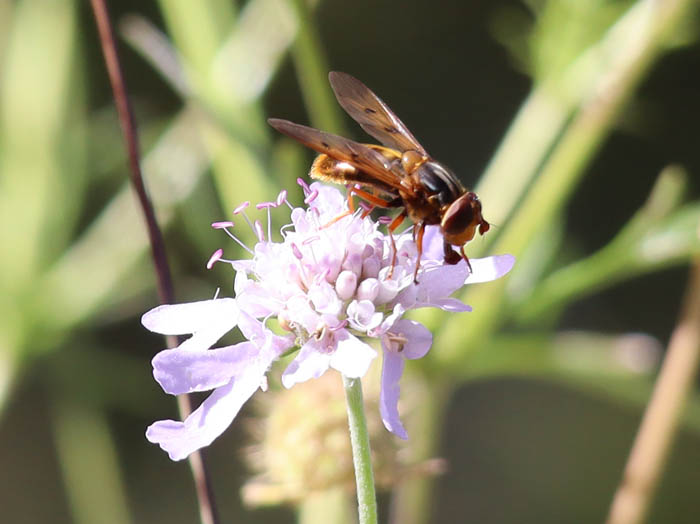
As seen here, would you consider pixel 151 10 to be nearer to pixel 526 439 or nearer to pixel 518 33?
pixel 518 33

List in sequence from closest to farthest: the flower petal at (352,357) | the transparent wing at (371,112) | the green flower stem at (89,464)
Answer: the flower petal at (352,357) → the transparent wing at (371,112) → the green flower stem at (89,464)

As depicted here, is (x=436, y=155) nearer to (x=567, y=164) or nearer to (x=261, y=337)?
(x=567, y=164)

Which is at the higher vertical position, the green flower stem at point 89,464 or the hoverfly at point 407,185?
the hoverfly at point 407,185

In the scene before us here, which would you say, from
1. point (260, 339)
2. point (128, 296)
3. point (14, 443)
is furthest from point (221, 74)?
point (14, 443)

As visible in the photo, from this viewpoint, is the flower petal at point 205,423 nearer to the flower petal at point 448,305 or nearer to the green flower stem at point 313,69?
the flower petal at point 448,305

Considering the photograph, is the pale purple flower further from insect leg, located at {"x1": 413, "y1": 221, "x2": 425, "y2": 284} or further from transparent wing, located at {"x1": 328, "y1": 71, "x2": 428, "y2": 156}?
transparent wing, located at {"x1": 328, "y1": 71, "x2": 428, "y2": 156}

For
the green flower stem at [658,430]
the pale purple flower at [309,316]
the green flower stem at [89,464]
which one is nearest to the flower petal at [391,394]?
the pale purple flower at [309,316]
